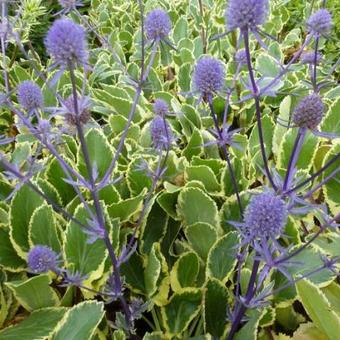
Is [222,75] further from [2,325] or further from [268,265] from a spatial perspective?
[2,325]

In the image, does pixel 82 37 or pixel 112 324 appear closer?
pixel 82 37

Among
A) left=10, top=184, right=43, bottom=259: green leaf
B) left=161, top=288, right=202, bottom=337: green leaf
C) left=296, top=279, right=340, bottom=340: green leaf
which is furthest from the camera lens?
left=10, top=184, right=43, bottom=259: green leaf

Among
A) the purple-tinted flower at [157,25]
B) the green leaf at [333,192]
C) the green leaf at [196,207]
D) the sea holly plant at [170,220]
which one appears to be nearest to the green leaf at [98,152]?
the sea holly plant at [170,220]

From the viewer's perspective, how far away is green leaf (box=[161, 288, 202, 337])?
1473 mm

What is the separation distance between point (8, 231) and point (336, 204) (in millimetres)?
1071

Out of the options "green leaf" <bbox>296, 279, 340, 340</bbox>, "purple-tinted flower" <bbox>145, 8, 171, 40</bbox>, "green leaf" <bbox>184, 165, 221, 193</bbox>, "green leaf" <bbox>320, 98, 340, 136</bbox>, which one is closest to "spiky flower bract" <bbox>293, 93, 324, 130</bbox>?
"green leaf" <bbox>296, 279, 340, 340</bbox>

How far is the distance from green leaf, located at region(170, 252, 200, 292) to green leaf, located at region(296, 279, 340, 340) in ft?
1.13

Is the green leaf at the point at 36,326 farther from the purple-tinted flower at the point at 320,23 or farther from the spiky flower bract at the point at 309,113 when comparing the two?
the purple-tinted flower at the point at 320,23

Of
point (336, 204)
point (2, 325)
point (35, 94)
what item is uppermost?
point (35, 94)

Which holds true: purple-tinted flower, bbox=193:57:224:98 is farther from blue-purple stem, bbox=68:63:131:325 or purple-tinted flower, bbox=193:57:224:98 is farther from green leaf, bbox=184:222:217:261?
green leaf, bbox=184:222:217:261

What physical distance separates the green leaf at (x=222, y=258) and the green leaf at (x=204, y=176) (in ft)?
0.99

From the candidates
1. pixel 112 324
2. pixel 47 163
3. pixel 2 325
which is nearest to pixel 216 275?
A: pixel 112 324

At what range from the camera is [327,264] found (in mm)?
1127

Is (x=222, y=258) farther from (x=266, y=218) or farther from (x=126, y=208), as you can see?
(x=266, y=218)
